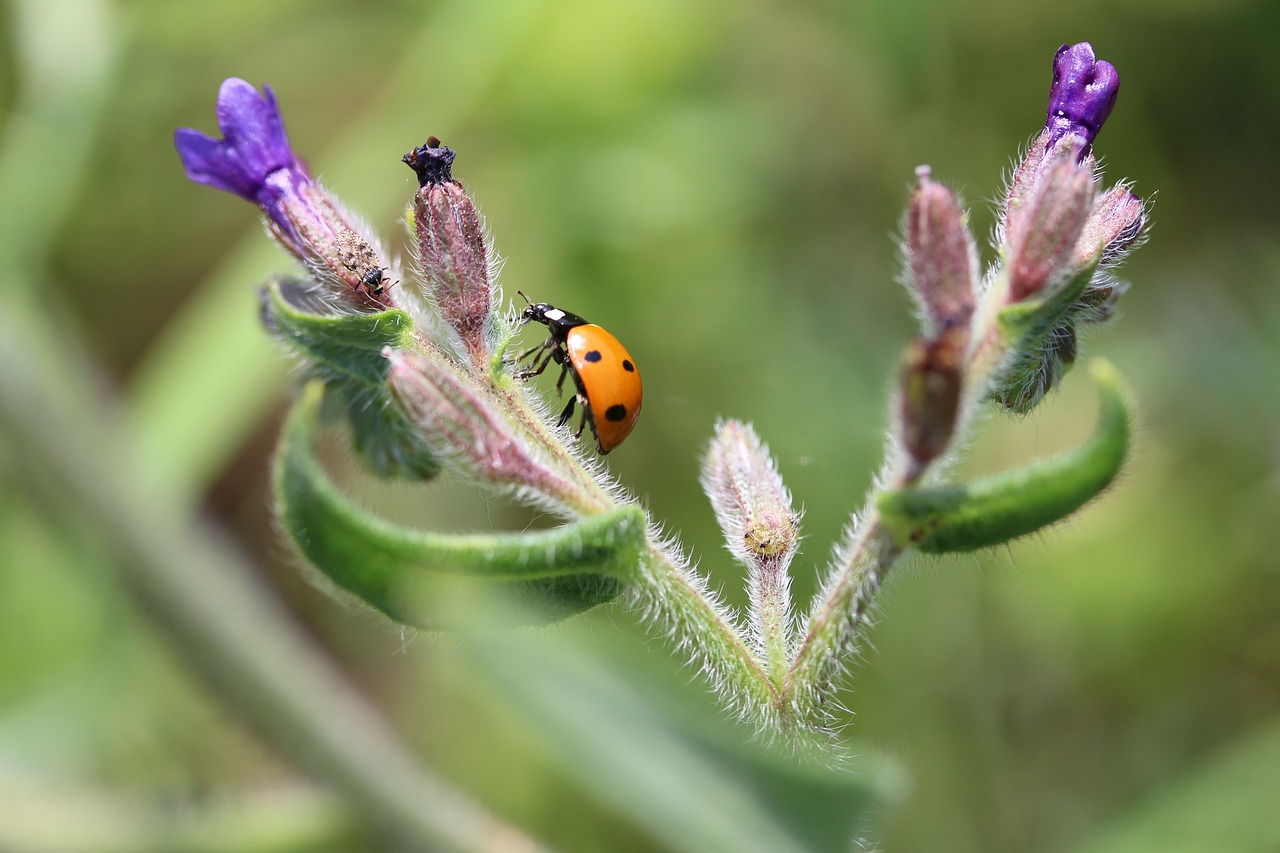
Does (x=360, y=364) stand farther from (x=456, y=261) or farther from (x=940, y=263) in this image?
(x=940, y=263)

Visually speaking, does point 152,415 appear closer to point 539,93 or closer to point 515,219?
point 515,219

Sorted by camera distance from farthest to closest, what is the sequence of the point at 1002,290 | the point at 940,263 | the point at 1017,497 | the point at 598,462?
the point at 598,462, the point at 1002,290, the point at 940,263, the point at 1017,497

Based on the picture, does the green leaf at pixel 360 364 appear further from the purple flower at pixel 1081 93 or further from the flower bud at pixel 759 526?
the purple flower at pixel 1081 93

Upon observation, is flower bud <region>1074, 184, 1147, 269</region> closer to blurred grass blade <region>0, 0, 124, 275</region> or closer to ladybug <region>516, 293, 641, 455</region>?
ladybug <region>516, 293, 641, 455</region>

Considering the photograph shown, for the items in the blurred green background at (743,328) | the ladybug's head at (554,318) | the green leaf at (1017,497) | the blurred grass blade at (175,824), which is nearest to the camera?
the green leaf at (1017,497)

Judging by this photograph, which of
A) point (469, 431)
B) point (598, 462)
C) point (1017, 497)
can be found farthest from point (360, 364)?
point (1017, 497)

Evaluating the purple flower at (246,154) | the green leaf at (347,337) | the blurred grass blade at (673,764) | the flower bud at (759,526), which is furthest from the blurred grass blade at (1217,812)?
the purple flower at (246,154)

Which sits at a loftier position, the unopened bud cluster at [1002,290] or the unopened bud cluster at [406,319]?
the unopened bud cluster at [1002,290]
